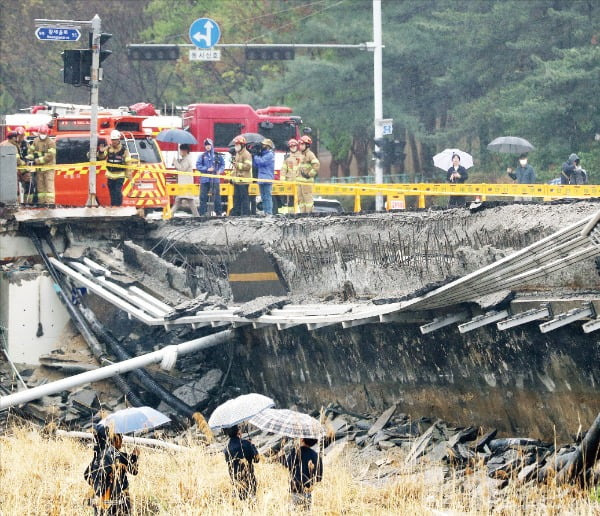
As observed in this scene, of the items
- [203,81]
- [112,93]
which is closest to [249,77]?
[203,81]

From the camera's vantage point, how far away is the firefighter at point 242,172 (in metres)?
22.5

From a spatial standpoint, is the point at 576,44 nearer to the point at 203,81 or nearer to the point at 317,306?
the point at 203,81

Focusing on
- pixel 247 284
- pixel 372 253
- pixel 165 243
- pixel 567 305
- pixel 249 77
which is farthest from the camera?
pixel 249 77

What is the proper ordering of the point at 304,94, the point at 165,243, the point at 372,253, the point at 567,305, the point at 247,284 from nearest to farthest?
the point at 567,305 < the point at 372,253 < the point at 247,284 < the point at 165,243 < the point at 304,94

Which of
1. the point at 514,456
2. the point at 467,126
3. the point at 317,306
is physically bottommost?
the point at 514,456

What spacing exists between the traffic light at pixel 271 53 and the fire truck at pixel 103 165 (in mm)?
5688

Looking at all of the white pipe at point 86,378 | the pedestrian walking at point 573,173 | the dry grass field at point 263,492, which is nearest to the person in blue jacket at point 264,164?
the white pipe at point 86,378

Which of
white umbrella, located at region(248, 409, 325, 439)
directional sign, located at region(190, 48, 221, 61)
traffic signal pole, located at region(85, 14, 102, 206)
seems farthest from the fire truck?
A: white umbrella, located at region(248, 409, 325, 439)

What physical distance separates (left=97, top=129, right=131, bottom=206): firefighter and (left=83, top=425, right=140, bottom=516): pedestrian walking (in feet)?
36.8

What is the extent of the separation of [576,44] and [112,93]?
21.5 meters

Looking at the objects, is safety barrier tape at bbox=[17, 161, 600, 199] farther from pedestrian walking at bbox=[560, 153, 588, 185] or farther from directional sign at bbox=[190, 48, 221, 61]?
directional sign at bbox=[190, 48, 221, 61]

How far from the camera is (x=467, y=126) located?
40344 mm

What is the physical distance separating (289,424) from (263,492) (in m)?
1.80

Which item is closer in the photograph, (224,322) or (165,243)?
(224,322)
